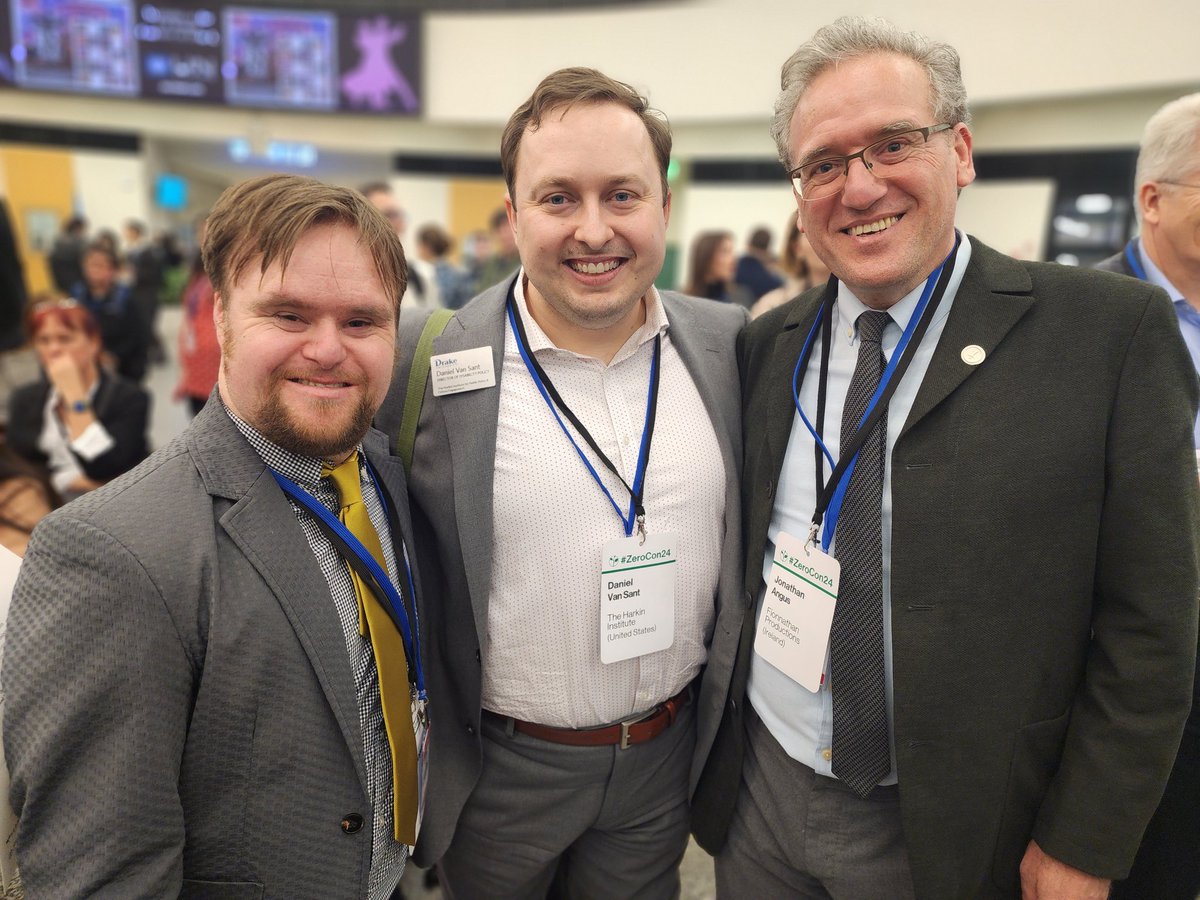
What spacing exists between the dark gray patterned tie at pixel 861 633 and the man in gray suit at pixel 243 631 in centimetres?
79

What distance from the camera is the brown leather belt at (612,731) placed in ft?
5.24

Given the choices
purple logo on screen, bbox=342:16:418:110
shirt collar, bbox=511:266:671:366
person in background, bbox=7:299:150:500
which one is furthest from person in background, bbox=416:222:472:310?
purple logo on screen, bbox=342:16:418:110

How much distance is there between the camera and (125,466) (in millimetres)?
3377

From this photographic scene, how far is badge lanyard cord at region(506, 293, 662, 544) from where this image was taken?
155 centimetres

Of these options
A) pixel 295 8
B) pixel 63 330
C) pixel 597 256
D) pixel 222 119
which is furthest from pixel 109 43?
pixel 597 256

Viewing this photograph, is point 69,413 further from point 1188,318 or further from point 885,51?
point 1188,318

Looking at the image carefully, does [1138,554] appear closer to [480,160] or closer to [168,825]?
[168,825]

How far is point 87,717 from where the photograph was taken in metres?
0.96

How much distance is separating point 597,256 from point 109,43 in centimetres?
1514

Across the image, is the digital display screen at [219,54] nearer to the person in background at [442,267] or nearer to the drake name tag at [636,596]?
the person in background at [442,267]

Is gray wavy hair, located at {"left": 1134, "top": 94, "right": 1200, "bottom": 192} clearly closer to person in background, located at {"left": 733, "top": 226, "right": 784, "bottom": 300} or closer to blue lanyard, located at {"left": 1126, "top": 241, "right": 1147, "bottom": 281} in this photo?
blue lanyard, located at {"left": 1126, "top": 241, "right": 1147, "bottom": 281}

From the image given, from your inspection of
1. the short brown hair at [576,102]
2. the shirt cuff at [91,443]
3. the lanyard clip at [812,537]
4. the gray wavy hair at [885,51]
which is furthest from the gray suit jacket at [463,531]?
the shirt cuff at [91,443]

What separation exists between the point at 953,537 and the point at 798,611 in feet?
1.06

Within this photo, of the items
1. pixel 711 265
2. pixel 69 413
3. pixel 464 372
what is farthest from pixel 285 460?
pixel 711 265
